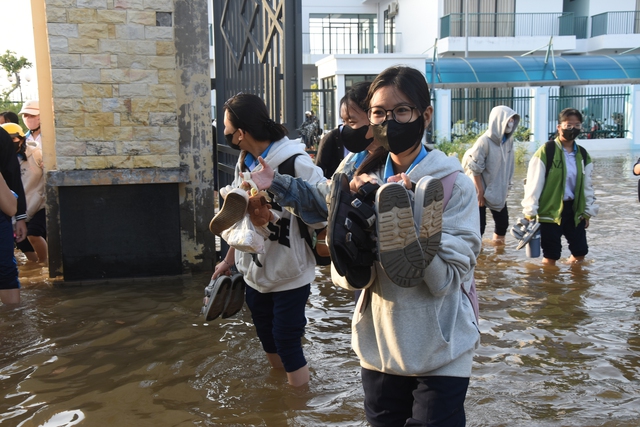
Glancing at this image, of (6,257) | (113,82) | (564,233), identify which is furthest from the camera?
(564,233)

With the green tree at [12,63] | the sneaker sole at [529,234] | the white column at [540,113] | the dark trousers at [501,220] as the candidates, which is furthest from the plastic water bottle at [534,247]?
the green tree at [12,63]

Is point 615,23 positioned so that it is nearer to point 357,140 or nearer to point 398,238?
point 357,140

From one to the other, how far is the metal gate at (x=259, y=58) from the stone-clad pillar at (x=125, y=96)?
1.15 ft

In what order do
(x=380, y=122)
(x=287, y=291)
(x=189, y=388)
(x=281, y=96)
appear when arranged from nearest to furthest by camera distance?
(x=380, y=122), (x=287, y=291), (x=189, y=388), (x=281, y=96)

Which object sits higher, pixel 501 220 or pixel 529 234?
pixel 529 234

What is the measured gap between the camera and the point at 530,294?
6.64 meters

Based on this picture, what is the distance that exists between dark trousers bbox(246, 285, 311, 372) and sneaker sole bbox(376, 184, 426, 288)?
1.81 meters

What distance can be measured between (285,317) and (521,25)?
3438 cm

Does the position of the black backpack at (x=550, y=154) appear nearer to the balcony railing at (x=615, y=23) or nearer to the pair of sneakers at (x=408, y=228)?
the pair of sneakers at (x=408, y=228)

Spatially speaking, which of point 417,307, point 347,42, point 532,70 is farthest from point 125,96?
point 347,42

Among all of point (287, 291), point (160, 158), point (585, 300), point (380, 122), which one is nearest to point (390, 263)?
point (380, 122)

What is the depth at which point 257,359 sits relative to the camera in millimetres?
4918

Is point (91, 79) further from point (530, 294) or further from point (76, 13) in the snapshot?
point (530, 294)

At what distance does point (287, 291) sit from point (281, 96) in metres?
2.12
